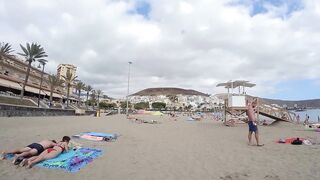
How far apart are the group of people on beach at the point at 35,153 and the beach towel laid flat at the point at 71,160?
11 cm

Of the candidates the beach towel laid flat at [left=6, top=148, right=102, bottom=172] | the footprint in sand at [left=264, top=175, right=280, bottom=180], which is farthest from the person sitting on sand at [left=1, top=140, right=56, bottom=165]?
the footprint in sand at [left=264, top=175, right=280, bottom=180]

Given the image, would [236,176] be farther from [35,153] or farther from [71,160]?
[35,153]

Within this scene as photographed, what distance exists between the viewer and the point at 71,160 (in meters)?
6.26

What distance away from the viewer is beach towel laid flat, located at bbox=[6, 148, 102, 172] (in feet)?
19.1

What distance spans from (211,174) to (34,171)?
3.62m

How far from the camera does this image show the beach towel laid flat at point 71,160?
5816 millimetres

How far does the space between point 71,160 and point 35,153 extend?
0.81m

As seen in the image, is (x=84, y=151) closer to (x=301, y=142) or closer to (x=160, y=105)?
(x=301, y=142)

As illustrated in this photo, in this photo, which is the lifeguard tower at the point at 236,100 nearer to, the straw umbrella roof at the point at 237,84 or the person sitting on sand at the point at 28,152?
the straw umbrella roof at the point at 237,84

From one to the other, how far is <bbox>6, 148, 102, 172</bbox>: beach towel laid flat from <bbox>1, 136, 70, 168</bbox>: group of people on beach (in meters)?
0.11

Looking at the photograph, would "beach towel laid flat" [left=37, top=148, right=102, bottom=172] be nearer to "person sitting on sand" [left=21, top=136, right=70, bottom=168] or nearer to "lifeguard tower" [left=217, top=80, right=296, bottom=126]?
"person sitting on sand" [left=21, top=136, right=70, bottom=168]

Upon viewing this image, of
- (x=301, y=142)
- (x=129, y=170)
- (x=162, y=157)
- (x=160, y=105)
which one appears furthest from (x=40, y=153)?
(x=160, y=105)

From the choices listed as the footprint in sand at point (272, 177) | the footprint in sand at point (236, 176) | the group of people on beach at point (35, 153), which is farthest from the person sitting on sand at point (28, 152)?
the footprint in sand at point (272, 177)

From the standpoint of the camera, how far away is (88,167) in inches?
242
